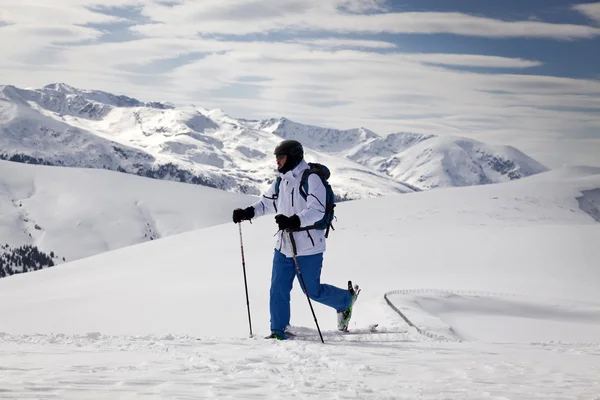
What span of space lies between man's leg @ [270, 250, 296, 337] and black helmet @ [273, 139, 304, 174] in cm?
136

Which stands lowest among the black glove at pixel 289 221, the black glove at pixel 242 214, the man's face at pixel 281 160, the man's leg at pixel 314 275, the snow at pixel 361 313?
the snow at pixel 361 313

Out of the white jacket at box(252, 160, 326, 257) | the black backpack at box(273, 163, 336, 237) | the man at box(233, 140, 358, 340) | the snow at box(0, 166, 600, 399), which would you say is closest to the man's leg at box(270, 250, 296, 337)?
the man at box(233, 140, 358, 340)

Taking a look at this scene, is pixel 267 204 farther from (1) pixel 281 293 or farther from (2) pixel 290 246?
(1) pixel 281 293

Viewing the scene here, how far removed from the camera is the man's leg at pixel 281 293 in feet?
29.8

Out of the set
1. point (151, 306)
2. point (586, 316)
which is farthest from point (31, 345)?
point (586, 316)

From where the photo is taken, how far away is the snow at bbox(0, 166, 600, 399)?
599cm

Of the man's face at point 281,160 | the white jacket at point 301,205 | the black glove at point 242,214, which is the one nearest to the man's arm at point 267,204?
the black glove at point 242,214

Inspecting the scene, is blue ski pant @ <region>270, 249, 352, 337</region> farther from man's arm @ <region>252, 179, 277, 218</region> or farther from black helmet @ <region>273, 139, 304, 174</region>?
black helmet @ <region>273, 139, 304, 174</region>

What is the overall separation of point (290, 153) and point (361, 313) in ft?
31.4

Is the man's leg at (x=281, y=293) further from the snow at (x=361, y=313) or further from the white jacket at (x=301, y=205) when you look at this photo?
the snow at (x=361, y=313)

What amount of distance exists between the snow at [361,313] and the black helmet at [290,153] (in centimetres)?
254

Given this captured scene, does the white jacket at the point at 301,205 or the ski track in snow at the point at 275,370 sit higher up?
the white jacket at the point at 301,205

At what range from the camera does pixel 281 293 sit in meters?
Answer: 9.06

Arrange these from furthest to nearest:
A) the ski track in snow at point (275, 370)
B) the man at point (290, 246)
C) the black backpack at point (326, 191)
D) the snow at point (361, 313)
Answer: the man at point (290, 246) < the black backpack at point (326, 191) < the snow at point (361, 313) < the ski track in snow at point (275, 370)
